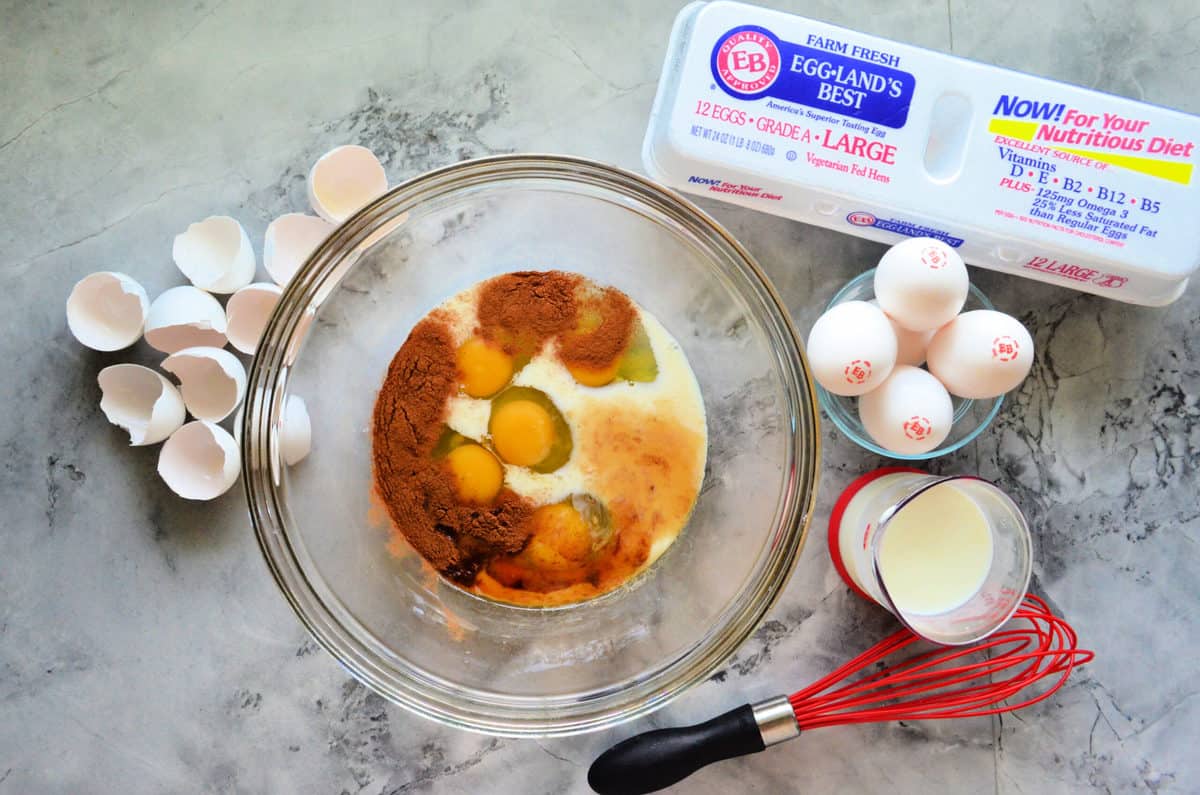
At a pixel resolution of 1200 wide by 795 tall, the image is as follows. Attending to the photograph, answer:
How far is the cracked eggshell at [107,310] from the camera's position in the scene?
1.25 metres

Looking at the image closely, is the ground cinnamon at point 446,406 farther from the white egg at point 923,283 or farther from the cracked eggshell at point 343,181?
the white egg at point 923,283

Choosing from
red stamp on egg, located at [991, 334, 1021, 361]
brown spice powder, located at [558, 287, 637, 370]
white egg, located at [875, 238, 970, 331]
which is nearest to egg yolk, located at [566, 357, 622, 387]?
brown spice powder, located at [558, 287, 637, 370]

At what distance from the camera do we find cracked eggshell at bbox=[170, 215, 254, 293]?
125 cm

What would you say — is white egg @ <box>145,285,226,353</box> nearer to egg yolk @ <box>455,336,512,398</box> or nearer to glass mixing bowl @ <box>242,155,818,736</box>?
glass mixing bowl @ <box>242,155,818,736</box>

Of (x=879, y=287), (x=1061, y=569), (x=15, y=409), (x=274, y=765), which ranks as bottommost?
(x=274, y=765)

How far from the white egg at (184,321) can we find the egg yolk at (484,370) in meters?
0.36

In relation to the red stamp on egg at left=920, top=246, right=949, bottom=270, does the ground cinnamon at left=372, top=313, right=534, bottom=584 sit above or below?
below

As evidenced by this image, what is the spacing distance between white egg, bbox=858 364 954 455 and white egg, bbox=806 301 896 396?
1.1 inches

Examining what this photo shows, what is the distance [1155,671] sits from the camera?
134 cm

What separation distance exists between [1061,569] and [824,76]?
79 centimetres

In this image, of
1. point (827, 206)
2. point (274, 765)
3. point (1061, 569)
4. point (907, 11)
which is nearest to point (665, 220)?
point (827, 206)

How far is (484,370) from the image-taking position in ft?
3.87

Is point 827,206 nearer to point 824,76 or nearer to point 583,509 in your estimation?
point 824,76

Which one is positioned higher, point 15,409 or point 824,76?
point 824,76
